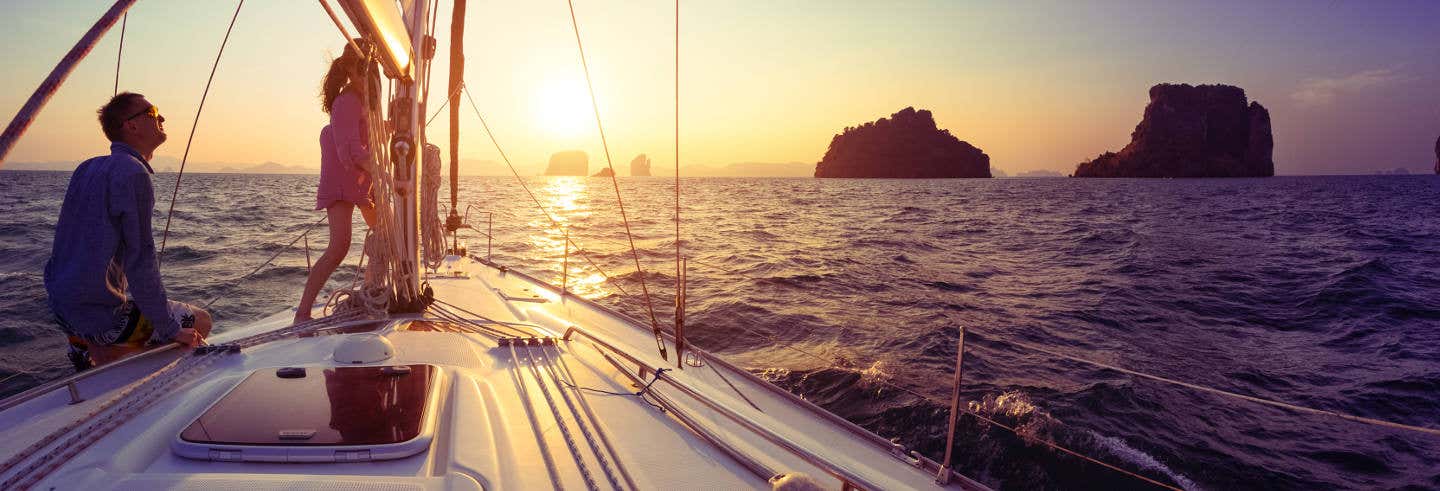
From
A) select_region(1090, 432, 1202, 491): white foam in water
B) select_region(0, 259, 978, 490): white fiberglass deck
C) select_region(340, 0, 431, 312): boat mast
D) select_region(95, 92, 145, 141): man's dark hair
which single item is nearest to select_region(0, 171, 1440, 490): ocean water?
select_region(1090, 432, 1202, 491): white foam in water

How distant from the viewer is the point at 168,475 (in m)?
1.30

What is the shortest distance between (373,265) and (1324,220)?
2721cm

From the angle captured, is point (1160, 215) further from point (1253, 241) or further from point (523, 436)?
point (523, 436)

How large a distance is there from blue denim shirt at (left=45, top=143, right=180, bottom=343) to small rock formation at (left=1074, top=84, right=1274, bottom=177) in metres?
107

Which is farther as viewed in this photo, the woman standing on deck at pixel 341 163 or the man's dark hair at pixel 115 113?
the woman standing on deck at pixel 341 163

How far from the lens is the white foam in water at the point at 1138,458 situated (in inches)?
129

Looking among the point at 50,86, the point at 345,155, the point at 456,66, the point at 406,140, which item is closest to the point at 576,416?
the point at 50,86

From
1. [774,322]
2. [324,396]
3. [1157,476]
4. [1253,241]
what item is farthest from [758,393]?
[1253,241]

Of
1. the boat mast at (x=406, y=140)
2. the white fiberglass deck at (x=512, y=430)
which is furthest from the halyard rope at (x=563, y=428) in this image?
the boat mast at (x=406, y=140)

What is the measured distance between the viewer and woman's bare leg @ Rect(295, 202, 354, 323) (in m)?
2.89

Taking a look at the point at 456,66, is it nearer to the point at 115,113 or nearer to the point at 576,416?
the point at 115,113

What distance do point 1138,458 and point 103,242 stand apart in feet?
14.9

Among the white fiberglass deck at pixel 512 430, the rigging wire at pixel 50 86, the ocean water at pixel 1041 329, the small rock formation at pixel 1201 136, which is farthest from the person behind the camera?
the small rock formation at pixel 1201 136

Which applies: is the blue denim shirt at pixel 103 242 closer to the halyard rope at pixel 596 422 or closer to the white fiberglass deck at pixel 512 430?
the white fiberglass deck at pixel 512 430
